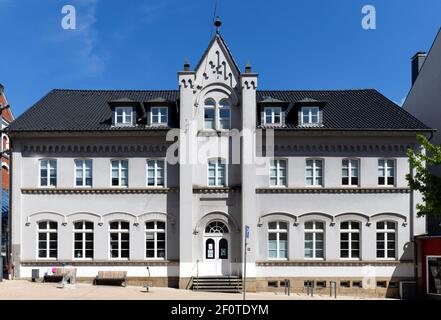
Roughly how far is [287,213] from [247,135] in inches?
204

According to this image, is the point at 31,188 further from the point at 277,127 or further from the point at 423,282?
the point at 423,282

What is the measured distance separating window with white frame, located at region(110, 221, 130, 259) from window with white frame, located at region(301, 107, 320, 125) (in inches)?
495

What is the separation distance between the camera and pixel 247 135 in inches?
1116

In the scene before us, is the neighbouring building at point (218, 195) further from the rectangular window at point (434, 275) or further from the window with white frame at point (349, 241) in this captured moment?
the rectangular window at point (434, 275)

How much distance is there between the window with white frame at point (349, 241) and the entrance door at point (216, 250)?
6.79m

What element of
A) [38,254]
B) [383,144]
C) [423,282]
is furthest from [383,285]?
[38,254]

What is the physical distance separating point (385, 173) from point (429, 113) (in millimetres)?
7048

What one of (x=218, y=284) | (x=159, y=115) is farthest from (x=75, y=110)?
(x=218, y=284)

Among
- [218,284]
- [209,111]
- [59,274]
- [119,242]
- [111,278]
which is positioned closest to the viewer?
[218,284]

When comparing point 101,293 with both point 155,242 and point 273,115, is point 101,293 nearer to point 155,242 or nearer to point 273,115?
point 155,242

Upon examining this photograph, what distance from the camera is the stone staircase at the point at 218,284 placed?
26825 millimetres

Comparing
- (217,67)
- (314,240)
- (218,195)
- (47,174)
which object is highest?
(217,67)

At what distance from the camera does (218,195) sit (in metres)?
28.4
